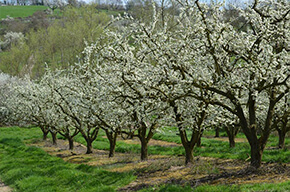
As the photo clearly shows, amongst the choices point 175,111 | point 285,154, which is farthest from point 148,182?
point 285,154

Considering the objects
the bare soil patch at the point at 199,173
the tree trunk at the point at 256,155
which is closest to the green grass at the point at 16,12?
the bare soil patch at the point at 199,173

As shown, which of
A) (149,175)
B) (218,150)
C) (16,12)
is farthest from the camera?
(16,12)

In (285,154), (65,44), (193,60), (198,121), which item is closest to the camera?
(193,60)

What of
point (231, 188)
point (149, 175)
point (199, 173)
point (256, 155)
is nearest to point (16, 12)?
point (149, 175)

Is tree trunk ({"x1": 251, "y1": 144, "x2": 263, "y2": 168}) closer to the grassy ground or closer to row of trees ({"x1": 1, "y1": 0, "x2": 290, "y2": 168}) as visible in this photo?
row of trees ({"x1": 1, "y1": 0, "x2": 290, "y2": 168})

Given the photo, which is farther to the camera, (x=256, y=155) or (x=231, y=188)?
(x=256, y=155)

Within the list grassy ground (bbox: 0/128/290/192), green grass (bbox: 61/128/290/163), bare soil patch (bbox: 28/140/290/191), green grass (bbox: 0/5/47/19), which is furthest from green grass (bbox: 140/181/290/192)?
green grass (bbox: 0/5/47/19)

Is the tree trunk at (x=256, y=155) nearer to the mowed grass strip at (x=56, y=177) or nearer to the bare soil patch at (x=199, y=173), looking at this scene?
the bare soil patch at (x=199, y=173)

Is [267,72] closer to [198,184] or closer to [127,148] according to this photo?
[198,184]

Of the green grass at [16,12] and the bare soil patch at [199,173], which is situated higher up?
the green grass at [16,12]

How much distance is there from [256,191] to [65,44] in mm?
49216

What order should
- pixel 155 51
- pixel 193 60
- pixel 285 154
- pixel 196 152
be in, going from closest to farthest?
pixel 155 51, pixel 193 60, pixel 285 154, pixel 196 152

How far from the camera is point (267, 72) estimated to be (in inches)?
307

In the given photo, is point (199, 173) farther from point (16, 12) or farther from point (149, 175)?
point (16, 12)
